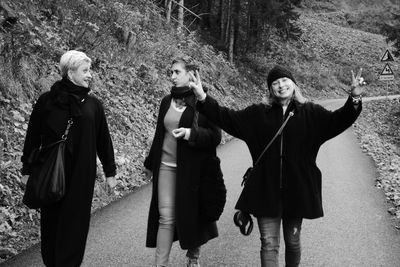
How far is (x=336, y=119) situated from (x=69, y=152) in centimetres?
236

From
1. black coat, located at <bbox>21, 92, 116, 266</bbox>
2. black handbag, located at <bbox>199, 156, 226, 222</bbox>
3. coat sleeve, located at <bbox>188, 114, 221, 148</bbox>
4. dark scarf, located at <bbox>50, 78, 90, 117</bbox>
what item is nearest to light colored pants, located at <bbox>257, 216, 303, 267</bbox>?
black handbag, located at <bbox>199, 156, 226, 222</bbox>

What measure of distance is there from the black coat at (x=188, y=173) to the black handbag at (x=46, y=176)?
0.97 meters

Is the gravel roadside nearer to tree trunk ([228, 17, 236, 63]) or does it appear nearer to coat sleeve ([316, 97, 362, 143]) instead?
coat sleeve ([316, 97, 362, 143])

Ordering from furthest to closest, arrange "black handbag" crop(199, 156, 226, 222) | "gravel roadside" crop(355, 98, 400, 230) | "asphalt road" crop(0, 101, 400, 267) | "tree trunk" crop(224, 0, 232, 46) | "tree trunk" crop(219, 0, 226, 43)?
"tree trunk" crop(219, 0, 226, 43), "tree trunk" crop(224, 0, 232, 46), "gravel roadside" crop(355, 98, 400, 230), "asphalt road" crop(0, 101, 400, 267), "black handbag" crop(199, 156, 226, 222)

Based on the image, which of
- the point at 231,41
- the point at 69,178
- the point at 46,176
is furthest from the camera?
the point at 231,41

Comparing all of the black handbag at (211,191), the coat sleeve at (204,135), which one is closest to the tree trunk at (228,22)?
the coat sleeve at (204,135)

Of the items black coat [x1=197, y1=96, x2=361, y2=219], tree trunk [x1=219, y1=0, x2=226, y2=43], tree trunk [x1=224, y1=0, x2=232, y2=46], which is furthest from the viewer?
tree trunk [x1=219, y1=0, x2=226, y2=43]

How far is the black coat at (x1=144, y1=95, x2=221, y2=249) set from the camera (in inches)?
168

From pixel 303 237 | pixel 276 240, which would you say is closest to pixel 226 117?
pixel 276 240

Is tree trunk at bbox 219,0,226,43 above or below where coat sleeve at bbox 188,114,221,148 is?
above

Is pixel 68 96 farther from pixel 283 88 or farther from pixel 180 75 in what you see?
pixel 283 88

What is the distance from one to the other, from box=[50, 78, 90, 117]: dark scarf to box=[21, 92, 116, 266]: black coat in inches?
1.9

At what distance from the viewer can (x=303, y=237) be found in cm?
595

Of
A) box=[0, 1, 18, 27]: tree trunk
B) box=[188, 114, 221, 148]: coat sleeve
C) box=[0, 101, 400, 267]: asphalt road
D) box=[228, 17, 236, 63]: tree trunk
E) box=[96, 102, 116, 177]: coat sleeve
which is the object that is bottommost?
box=[0, 101, 400, 267]: asphalt road
